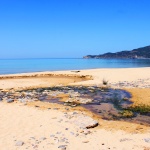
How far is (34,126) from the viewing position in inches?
475

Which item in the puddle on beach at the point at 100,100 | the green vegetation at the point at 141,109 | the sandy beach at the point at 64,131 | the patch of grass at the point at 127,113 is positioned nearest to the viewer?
the sandy beach at the point at 64,131

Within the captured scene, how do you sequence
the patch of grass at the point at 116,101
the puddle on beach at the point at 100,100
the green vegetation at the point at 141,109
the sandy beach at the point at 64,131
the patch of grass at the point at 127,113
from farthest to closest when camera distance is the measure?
1. the patch of grass at the point at 116,101
2. the green vegetation at the point at 141,109
3. the puddle on beach at the point at 100,100
4. the patch of grass at the point at 127,113
5. the sandy beach at the point at 64,131

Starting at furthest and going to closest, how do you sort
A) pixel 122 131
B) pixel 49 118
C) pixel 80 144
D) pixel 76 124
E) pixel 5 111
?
pixel 5 111 < pixel 49 118 < pixel 76 124 < pixel 122 131 < pixel 80 144

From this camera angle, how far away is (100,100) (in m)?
18.5

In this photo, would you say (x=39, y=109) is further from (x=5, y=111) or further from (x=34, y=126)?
(x=34, y=126)

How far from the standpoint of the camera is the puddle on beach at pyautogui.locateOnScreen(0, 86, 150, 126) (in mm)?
14123

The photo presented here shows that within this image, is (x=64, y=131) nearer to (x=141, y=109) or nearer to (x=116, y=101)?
(x=141, y=109)

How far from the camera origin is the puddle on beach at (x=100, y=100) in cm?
1412

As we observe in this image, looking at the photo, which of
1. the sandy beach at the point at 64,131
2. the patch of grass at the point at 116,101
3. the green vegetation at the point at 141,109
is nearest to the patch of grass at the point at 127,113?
the green vegetation at the point at 141,109

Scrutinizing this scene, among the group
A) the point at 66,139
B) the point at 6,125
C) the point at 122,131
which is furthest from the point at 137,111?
the point at 6,125

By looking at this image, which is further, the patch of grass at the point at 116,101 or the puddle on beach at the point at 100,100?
the patch of grass at the point at 116,101

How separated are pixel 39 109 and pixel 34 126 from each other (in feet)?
11.0

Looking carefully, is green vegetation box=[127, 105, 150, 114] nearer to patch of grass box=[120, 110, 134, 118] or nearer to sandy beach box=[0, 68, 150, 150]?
patch of grass box=[120, 110, 134, 118]

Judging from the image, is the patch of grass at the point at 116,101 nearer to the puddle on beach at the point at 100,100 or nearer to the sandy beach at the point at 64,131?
the puddle on beach at the point at 100,100
